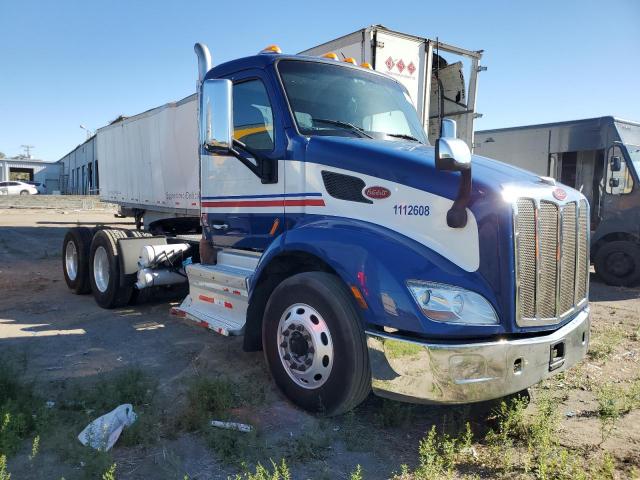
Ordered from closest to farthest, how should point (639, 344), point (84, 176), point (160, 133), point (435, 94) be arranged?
point (639, 344), point (160, 133), point (435, 94), point (84, 176)

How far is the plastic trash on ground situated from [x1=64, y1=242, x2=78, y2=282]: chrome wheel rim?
5.12 metres

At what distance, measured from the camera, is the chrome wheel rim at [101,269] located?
729cm

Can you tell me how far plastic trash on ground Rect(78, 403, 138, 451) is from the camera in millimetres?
3223

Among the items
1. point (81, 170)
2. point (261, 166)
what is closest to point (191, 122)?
point (261, 166)

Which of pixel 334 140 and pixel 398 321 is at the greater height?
pixel 334 140

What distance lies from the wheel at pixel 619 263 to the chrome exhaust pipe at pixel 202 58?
27.1 ft

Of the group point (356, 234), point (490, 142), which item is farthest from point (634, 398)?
point (490, 142)

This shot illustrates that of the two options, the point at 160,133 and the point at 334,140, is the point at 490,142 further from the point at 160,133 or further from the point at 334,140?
the point at 334,140

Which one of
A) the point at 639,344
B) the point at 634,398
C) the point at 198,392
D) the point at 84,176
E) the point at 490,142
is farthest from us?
the point at 84,176

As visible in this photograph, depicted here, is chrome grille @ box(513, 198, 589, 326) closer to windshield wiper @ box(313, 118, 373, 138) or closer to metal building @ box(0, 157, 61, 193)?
windshield wiper @ box(313, 118, 373, 138)

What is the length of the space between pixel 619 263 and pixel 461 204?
8174 millimetres

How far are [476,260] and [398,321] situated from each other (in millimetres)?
605

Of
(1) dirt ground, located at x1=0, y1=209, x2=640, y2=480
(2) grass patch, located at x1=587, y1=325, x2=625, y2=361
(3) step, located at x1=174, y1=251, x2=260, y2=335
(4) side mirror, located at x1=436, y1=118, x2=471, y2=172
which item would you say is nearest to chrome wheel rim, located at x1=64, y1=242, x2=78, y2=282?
(1) dirt ground, located at x1=0, y1=209, x2=640, y2=480

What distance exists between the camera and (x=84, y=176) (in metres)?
52.0
